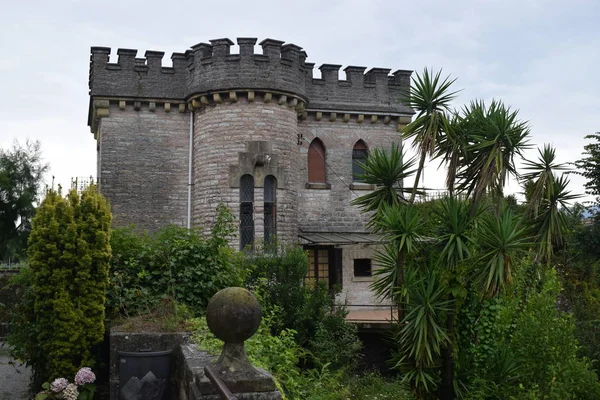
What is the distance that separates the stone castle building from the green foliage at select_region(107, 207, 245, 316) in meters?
7.24

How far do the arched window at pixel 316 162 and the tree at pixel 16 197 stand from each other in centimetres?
1669

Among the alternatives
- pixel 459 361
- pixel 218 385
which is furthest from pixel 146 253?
pixel 459 361

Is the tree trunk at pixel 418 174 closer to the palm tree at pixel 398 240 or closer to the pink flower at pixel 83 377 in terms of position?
the palm tree at pixel 398 240

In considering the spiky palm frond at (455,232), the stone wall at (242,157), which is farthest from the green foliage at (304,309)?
the spiky palm frond at (455,232)

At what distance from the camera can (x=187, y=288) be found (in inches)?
340

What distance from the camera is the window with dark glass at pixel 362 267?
1962 cm

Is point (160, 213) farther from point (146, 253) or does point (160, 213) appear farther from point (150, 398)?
point (150, 398)

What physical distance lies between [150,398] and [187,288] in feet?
8.45

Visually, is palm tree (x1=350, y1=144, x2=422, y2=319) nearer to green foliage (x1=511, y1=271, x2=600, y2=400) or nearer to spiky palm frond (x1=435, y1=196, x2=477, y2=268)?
spiky palm frond (x1=435, y1=196, x2=477, y2=268)

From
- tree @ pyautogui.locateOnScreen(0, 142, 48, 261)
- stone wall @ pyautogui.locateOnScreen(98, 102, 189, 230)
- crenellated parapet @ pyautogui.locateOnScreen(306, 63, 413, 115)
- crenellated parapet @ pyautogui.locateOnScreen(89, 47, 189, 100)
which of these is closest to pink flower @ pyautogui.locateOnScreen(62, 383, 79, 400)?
stone wall @ pyautogui.locateOnScreen(98, 102, 189, 230)

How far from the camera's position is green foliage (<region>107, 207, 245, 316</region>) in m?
8.12

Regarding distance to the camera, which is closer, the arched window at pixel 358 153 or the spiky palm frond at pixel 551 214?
the spiky palm frond at pixel 551 214

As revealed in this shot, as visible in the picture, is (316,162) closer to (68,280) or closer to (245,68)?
(245,68)

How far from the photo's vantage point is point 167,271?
860 cm
